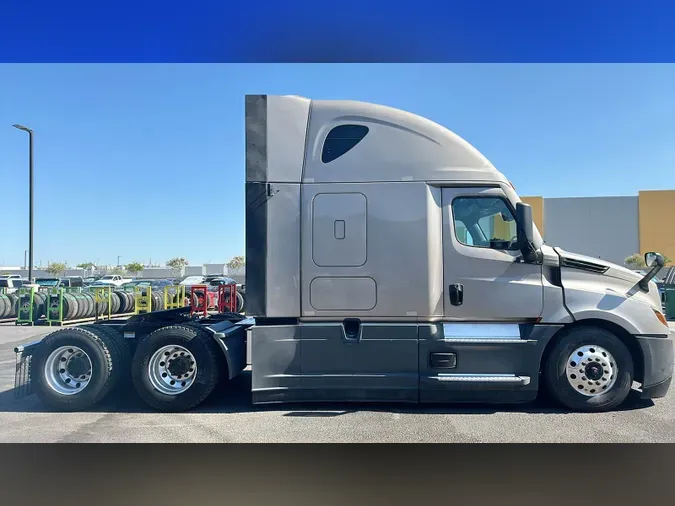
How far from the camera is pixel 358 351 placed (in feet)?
19.1

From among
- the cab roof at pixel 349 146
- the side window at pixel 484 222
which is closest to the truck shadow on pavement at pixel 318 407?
the side window at pixel 484 222

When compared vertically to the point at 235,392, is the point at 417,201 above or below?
above

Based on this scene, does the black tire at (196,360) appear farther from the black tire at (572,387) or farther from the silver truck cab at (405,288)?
the black tire at (572,387)

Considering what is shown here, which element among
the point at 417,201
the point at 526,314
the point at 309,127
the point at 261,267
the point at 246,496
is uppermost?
the point at 309,127

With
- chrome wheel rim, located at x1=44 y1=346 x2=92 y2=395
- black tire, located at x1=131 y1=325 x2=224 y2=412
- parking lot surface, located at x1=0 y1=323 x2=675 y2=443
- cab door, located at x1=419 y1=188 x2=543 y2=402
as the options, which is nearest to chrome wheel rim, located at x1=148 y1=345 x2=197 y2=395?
black tire, located at x1=131 y1=325 x2=224 y2=412

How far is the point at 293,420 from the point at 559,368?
3198mm

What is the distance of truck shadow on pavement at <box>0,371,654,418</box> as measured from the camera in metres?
5.96

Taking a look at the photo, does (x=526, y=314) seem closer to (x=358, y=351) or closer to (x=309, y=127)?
(x=358, y=351)

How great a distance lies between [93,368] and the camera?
20.4ft

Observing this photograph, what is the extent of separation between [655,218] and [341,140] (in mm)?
17860

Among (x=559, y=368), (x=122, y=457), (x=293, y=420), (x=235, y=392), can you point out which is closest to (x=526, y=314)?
(x=559, y=368)

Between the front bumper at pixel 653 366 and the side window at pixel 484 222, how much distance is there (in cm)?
193

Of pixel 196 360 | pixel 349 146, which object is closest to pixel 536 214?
pixel 349 146

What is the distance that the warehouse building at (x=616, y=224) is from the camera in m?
19.0
